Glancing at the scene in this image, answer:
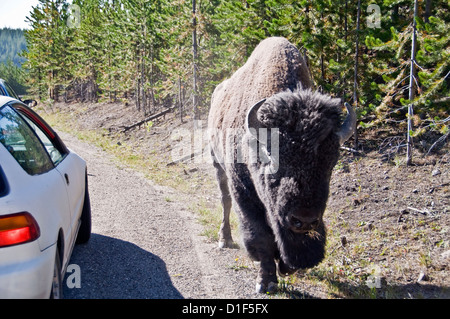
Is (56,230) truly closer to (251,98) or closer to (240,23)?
(251,98)

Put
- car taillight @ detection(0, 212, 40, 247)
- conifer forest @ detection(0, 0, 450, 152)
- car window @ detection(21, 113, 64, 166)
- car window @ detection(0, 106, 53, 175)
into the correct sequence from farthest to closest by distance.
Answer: conifer forest @ detection(0, 0, 450, 152), car window @ detection(21, 113, 64, 166), car window @ detection(0, 106, 53, 175), car taillight @ detection(0, 212, 40, 247)

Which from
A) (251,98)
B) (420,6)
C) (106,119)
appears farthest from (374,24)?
(106,119)

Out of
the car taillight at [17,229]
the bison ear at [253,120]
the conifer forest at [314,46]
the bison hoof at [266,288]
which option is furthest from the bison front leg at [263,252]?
the conifer forest at [314,46]

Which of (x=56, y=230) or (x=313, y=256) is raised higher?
(x=56, y=230)

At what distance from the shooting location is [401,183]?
7156 millimetres

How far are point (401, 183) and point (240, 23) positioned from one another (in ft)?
24.8

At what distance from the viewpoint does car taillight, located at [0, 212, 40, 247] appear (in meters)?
2.55

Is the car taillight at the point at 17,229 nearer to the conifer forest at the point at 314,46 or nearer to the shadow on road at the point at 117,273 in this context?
the shadow on road at the point at 117,273

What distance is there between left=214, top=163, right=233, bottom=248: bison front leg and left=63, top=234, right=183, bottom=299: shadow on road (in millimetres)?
1226

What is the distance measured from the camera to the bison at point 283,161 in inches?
138

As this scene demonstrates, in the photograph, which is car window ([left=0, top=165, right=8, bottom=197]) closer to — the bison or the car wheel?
the car wheel

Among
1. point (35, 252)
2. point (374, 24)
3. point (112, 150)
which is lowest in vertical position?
point (112, 150)

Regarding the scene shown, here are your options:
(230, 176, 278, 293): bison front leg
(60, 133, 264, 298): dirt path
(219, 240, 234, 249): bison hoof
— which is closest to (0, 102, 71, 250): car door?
(60, 133, 264, 298): dirt path

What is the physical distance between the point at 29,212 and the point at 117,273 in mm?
2040
